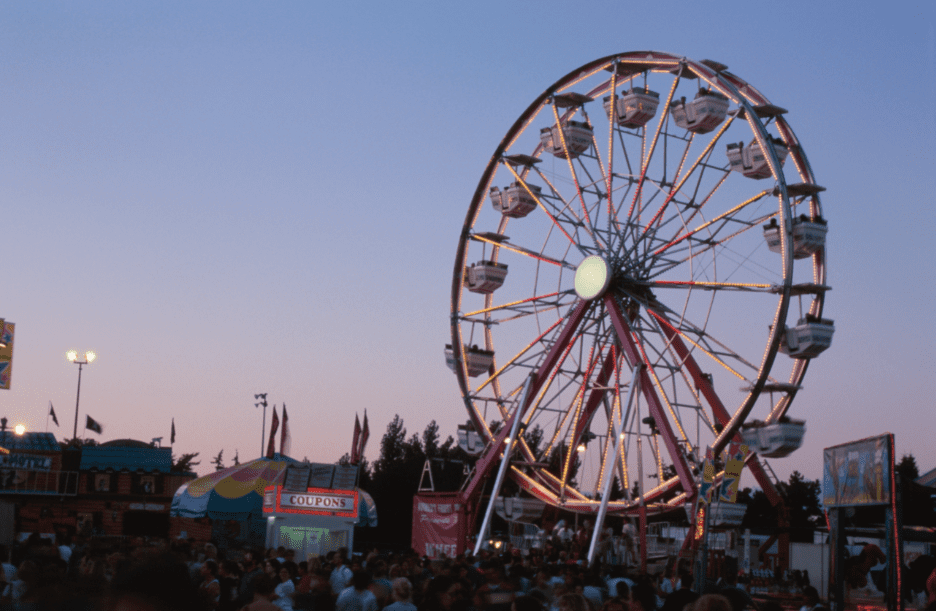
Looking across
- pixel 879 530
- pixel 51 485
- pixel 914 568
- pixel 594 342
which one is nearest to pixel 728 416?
pixel 594 342

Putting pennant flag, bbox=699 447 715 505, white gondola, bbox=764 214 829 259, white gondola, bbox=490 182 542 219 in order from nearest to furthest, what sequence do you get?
pennant flag, bbox=699 447 715 505 < white gondola, bbox=764 214 829 259 < white gondola, bbox=490 182 542 219

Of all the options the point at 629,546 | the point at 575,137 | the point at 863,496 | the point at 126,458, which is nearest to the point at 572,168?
the point at 575,137

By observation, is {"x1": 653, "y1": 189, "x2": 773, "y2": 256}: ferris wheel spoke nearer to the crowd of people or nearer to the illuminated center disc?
the illuminated center disc

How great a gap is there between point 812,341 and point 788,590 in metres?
5.82

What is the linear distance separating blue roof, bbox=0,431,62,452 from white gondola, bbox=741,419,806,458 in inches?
1330

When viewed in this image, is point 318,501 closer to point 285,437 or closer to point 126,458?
point 285,437

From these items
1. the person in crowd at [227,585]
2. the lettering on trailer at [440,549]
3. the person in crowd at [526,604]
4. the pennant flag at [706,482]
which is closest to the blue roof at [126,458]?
the lettering on trailer at [440,549]

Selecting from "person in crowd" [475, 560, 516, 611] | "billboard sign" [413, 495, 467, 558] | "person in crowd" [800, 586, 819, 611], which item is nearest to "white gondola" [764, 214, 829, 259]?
"billboard sign" [413, 495, 467, 558]

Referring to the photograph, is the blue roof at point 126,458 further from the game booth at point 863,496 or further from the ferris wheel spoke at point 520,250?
the game booth at point 863,496

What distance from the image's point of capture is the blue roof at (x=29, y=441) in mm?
47062

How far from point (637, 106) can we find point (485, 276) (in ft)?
22.9

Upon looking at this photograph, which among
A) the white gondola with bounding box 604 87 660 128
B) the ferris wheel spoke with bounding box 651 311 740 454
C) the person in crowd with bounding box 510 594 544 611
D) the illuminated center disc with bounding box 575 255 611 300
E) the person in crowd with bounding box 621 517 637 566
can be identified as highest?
the white gondola with bounding box 604 87 660 128

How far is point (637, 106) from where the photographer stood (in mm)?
27969

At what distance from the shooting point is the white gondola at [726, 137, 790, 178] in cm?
2569
